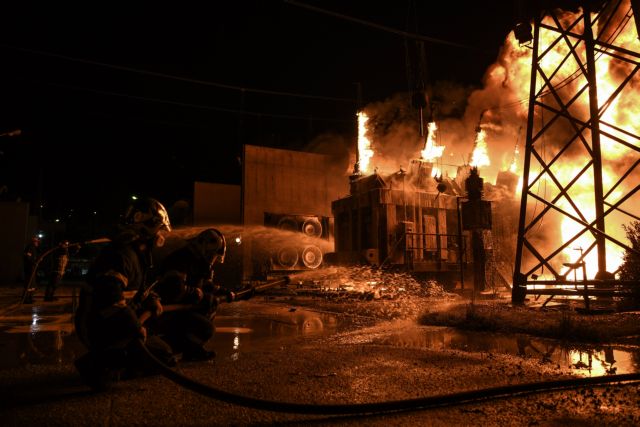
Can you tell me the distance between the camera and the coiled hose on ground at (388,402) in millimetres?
3031

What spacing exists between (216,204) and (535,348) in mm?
23616

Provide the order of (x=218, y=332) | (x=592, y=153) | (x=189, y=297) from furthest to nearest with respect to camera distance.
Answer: (x=592, y=153), (x=218, y=332), (x=189, y=297)

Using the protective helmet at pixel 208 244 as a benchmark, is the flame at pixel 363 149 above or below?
above

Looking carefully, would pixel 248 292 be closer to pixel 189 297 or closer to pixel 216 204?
pixel 189 297

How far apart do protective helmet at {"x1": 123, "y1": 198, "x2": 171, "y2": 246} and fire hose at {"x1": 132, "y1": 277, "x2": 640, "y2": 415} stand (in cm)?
116

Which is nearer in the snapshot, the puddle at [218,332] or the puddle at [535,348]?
the puddle at [535,348]

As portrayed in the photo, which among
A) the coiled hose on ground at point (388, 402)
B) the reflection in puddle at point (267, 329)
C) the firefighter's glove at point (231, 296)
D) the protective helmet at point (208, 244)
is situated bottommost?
the reflection in puddle at point (267, 329)

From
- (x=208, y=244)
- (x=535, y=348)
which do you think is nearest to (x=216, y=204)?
(x=208, y=244)

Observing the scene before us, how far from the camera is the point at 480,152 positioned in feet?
103

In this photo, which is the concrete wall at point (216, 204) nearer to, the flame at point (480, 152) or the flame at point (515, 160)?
the flame at point (480, 152)

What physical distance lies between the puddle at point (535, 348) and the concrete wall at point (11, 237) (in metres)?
23.6

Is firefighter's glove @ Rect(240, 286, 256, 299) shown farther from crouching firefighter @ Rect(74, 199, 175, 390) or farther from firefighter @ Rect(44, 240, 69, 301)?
firefighter @ Rect(44, 240, 69, 301)

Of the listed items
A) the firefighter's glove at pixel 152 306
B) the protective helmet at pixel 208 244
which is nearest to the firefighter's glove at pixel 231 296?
the protective helmet at pixel 208 244

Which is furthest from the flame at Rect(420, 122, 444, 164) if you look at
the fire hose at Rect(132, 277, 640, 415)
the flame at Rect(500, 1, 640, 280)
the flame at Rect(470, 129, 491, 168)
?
the fire hose at Rect(132, 277, 640, 415)
